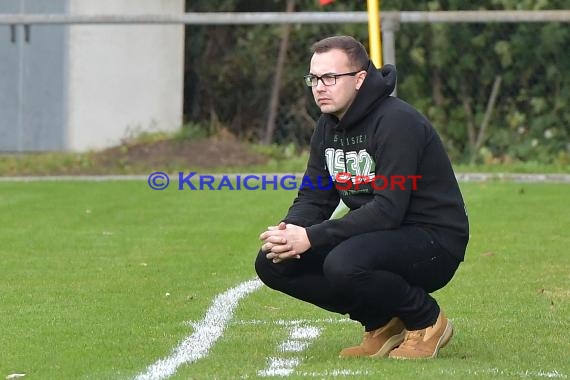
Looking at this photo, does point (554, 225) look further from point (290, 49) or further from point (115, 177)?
point (290, 49)

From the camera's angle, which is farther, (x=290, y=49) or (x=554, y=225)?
(x=290, y=49)

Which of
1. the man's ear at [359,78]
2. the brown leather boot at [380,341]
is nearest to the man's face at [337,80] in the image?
the man's ear at [359,78]

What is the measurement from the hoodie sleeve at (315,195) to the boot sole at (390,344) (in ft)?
2.07

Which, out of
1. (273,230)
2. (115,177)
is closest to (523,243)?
(273,230)

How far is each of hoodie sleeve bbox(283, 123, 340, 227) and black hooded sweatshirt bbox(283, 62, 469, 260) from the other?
3.0 inches

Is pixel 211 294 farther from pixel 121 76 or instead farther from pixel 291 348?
pixel 121 76

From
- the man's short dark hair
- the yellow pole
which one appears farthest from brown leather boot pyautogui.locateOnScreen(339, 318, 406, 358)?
the yellow pole

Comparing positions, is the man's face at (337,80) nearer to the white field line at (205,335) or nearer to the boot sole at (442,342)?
the boot sole at (442,342)

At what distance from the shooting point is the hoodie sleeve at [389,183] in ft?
19.4

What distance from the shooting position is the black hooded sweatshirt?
592cm

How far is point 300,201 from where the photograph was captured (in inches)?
256

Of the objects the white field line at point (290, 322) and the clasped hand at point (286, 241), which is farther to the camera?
the white field line at point (290, 322)

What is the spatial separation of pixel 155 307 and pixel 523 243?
3.39 meters

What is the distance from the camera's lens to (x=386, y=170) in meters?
5.91
